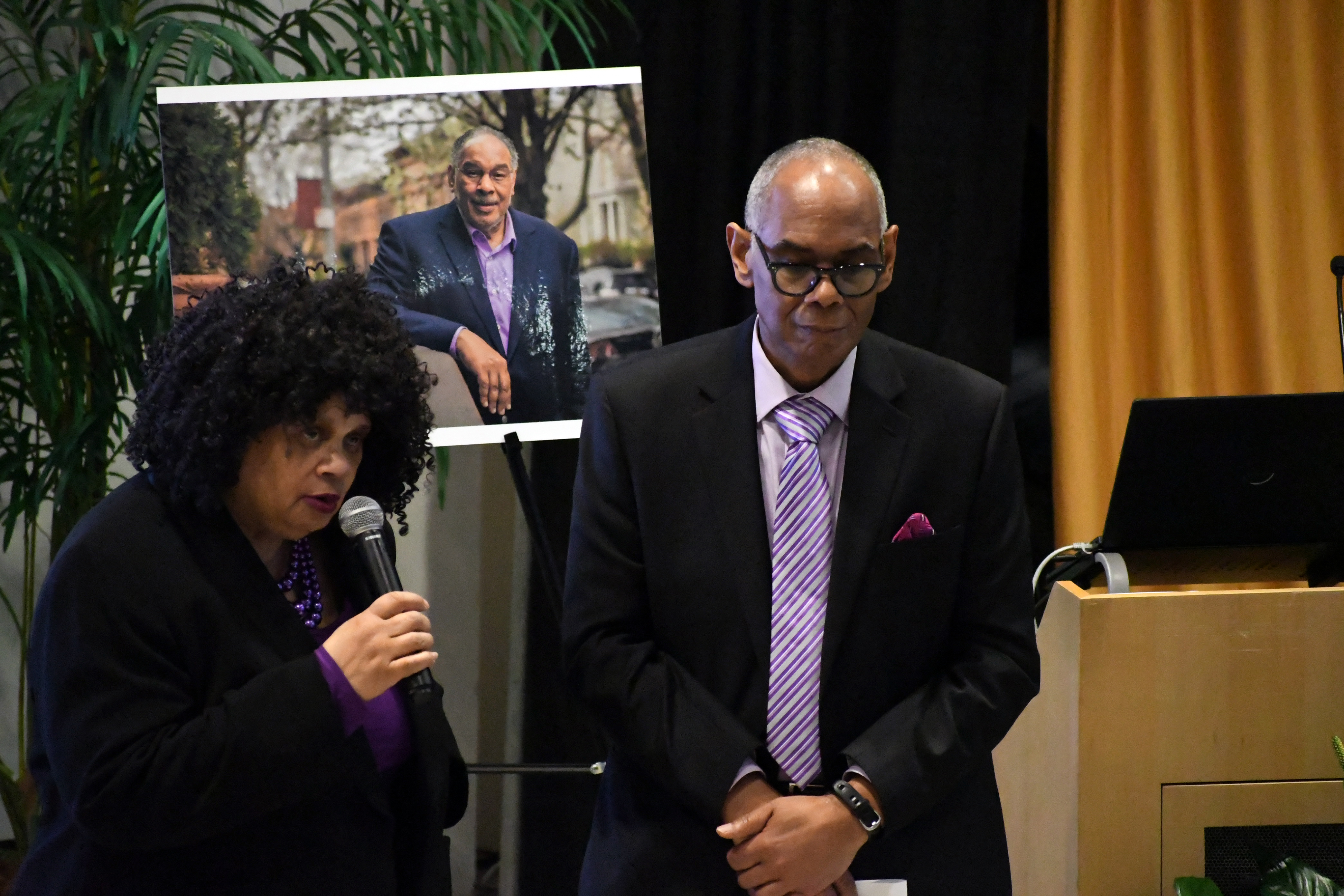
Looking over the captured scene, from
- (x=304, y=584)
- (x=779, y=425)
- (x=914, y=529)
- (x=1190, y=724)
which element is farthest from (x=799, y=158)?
(x=1190, y=724)

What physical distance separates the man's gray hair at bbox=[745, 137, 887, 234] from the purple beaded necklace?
0.65 m

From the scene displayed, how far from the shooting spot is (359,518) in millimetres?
1398

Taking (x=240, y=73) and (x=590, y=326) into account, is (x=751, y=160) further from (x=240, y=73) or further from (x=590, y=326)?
(x=240, y=73)

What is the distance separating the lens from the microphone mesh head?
4.57 ft

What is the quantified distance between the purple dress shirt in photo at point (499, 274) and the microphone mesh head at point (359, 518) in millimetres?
970

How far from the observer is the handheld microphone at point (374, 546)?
1349mm

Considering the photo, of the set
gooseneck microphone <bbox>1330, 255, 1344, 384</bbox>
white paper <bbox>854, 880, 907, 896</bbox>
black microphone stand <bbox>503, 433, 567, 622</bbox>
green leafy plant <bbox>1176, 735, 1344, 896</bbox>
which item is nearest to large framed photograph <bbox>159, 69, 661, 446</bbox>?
black microphone stand <bbox>503, 433, 567, 622</bbox>

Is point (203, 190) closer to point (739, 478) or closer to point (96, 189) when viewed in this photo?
point (96, 189)

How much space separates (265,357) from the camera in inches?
52.9

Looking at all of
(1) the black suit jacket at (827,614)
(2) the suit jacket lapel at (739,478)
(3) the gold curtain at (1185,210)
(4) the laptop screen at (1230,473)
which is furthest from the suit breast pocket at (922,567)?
(3) the gold curtain at (1185,210)

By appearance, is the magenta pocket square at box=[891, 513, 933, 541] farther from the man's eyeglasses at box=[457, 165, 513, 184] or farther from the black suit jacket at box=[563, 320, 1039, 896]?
the man's eyeglasses at box=[457, 165, 513, 184]

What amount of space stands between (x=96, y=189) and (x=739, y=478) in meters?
1.74

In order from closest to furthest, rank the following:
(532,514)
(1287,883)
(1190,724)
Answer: (1287,883) → (1190,724) → (532,514)

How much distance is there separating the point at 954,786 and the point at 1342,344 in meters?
1.32
